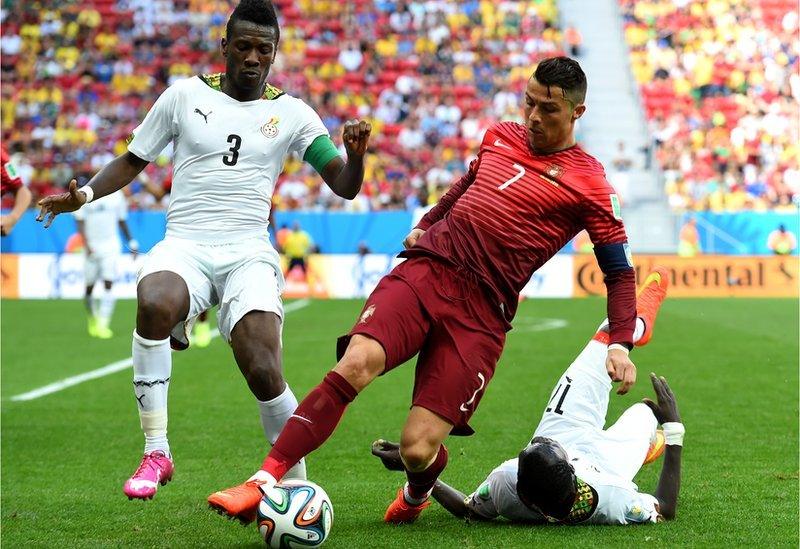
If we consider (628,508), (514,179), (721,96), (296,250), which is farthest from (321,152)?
(721,96)

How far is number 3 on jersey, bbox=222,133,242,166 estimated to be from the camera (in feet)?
20.6

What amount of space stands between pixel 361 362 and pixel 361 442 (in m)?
3.65

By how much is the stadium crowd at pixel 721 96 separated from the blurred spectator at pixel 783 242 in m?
1.82

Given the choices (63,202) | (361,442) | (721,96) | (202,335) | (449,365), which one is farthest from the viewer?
(721,96)

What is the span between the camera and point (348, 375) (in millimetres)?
5523

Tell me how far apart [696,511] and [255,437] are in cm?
402

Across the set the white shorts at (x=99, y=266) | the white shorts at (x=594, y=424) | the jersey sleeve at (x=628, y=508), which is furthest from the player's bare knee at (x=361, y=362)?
the white shorts at (x=99, y=266)

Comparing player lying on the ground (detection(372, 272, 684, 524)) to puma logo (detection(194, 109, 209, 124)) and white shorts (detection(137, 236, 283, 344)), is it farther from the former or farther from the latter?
puma logo (detection(194, 109, 209, 124))

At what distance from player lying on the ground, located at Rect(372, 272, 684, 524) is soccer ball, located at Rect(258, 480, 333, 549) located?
0.70 metres

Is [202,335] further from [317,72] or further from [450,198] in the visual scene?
[317,72]

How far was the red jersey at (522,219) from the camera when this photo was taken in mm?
5914

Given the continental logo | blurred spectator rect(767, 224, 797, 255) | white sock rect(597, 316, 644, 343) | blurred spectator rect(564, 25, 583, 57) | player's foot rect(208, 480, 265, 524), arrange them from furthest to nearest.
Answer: blurred spectator rect(564, 25, 583, 57)
blurred spectator rect(767, 224, 797, 255)
the continental logo
white sock rect(597, 316, 644, 343)
player's foot rect(208, 480, 265, 524)

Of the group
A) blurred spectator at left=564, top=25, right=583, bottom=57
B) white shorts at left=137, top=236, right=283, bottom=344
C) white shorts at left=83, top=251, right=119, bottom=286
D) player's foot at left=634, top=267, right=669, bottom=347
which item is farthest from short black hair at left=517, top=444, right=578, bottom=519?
blurred spectator at left=564, top=25, right=583, bottom=57

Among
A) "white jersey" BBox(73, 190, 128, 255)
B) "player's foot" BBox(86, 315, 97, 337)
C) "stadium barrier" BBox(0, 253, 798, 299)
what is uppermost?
"white jersey" BBox(73, 190, 128, 255)
